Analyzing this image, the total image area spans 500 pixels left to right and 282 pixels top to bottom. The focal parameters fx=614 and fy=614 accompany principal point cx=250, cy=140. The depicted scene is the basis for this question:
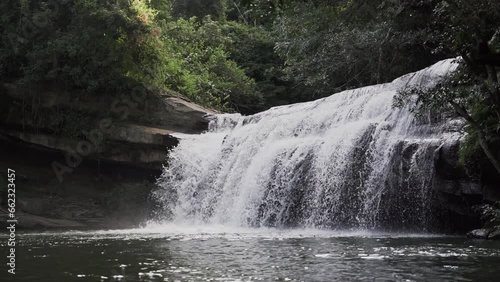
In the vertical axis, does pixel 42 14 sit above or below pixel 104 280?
above

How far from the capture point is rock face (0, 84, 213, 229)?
2086cm

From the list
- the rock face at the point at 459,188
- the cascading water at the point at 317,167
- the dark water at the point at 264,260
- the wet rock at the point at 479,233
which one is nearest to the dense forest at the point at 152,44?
the cascading water at the point at 317,167

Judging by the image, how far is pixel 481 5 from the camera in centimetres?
1065

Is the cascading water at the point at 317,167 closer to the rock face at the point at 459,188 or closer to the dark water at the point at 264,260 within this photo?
the rock face at the point at 459,188

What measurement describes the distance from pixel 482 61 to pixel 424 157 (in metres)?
9.49

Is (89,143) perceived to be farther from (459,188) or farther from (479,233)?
(479,233)

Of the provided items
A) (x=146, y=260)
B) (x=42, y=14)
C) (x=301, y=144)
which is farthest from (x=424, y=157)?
(x=42, y=14)

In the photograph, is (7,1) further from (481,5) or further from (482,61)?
(482,61)

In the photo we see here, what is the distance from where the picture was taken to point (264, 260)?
786 centimetres

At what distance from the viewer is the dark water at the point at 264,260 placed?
648cm

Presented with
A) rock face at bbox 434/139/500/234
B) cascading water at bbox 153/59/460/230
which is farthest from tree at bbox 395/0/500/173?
cascading water at bbox 153/59/460/230

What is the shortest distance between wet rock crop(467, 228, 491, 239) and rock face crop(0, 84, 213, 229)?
36.6ft

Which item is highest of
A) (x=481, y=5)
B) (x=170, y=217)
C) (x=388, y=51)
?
(x=388, y=51)

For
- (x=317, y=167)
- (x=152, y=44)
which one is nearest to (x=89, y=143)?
(x=152, y=44)
